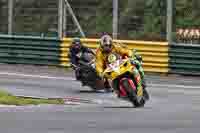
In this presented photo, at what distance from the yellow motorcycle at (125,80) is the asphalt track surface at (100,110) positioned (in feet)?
0.80

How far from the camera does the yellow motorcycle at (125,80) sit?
15.9m

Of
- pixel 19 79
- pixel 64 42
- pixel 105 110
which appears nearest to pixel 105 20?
pixel 64 42

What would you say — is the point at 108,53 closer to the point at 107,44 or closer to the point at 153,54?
the point at 107,44

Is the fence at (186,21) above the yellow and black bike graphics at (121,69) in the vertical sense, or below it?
above

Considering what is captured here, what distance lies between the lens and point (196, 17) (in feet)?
82.6

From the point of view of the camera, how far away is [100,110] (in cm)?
1509

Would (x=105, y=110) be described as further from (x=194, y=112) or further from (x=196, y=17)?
(x=196, y=17)

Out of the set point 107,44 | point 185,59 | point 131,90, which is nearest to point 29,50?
point 185,59

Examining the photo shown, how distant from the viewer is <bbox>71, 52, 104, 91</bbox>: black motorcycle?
1977 centimetres

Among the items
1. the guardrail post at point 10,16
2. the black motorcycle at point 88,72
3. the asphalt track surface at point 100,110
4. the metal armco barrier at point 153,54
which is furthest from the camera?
the guardrail post at point 10,16

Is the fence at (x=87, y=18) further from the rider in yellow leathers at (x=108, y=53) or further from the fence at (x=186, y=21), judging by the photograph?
the rider in yellow leathers at (x=108, y=53)

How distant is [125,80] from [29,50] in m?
11.4

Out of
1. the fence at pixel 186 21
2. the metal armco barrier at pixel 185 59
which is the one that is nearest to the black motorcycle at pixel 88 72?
the metal armco barrier at pixel 185 59

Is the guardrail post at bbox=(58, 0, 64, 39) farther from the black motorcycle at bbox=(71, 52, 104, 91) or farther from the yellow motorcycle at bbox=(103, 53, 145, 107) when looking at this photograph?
the yellow motorcycle at bbox=(103, 53, 145, 107)
